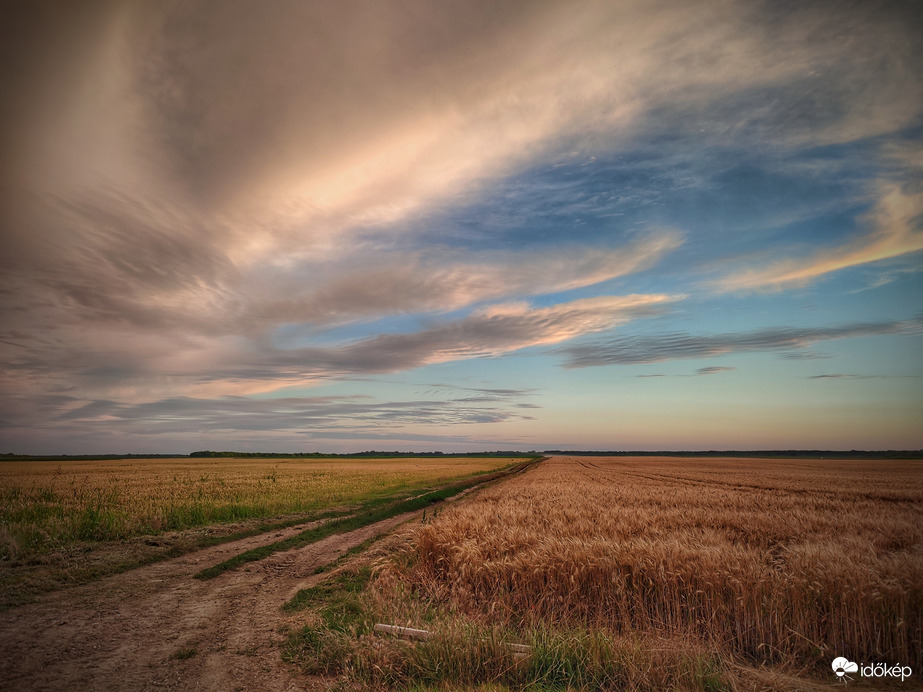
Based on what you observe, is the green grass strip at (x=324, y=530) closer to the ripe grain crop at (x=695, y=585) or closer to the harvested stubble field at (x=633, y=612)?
the harvested stubble field at (x=633, y=612)

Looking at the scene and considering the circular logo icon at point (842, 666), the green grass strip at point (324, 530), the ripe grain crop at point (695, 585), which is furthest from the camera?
the green grass strip at point (324, 530)

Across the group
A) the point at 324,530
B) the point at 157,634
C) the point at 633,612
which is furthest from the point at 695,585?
the point at 324,530

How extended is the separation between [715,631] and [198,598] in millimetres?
9873

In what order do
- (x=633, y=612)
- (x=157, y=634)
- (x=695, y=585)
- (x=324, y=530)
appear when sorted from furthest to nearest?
(x=324, y=530)
(x=633, y=612)
(x=695, y=585)
(x=157, y=634)

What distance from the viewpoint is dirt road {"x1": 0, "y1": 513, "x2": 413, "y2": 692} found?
5.57 meters

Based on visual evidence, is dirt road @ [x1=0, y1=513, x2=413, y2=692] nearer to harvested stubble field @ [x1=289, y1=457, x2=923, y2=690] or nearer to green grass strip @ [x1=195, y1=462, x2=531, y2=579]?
green grass strip @ [x1=195, y1=462, x2=531, y2=579]

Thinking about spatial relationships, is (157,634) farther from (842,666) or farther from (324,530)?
(842,666)

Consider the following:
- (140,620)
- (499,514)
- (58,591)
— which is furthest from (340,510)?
(140,620)

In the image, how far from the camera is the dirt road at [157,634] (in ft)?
18.3

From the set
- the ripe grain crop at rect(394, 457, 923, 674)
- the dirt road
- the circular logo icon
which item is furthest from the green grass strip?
the circular logo icon

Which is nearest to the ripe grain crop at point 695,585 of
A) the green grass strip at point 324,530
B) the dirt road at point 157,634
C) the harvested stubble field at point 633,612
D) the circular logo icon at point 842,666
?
the harvested stubble field at point 633,612

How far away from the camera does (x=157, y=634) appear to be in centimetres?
702

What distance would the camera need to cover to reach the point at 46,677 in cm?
561

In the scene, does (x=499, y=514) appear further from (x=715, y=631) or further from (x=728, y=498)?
(x=728, y=498)
